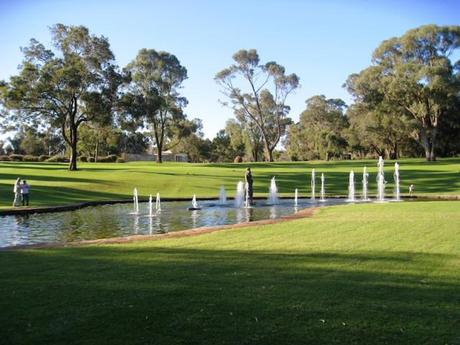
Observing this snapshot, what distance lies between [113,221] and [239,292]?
13124 millimetres

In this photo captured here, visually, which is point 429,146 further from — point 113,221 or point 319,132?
point 113,221

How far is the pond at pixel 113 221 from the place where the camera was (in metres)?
15.4

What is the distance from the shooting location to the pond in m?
15.4

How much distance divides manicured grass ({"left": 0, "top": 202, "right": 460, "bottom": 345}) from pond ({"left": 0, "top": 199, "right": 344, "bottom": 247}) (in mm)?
4552

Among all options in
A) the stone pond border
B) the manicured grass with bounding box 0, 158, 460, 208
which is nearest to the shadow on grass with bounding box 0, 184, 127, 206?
the manicured grass with bounding box 0, 158, 460, 208

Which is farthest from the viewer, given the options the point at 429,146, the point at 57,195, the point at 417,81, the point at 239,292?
the point at 429,146

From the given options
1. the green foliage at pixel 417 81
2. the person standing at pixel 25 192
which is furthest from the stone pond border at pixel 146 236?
the green foliage at pixel 417 81

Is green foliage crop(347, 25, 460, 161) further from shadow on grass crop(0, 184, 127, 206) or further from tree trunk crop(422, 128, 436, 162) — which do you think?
shadow on grass crop(0, 184, 127, 206)

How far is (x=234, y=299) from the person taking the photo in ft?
21.7

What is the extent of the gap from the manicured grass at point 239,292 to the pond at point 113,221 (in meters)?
4.55

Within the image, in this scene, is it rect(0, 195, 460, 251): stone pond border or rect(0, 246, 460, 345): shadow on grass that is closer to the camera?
rect(0, 246, 460, 345): shadow on grass

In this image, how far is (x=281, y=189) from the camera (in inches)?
1417

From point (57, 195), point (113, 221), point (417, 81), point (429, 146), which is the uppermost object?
point (417, 81)

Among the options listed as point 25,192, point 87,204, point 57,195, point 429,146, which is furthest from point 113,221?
point 429,146
